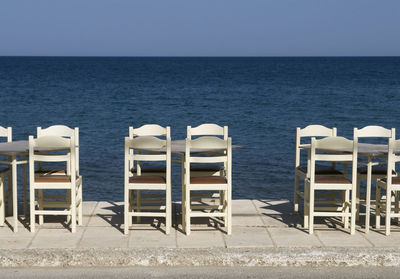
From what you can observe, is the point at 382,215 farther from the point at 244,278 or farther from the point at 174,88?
the point at 174,88

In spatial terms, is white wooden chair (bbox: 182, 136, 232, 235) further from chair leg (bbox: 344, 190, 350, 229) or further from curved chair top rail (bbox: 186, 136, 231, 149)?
chair leg (bbox: 344, 190, 350, 229)

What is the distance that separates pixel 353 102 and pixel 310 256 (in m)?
31.3

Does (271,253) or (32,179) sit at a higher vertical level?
(32,179)

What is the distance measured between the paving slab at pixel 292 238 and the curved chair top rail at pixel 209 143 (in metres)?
1.15

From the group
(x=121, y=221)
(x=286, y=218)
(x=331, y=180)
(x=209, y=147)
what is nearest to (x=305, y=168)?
(x=286, y=218)

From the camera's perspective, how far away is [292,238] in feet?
22.7

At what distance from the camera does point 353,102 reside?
36.5 metres

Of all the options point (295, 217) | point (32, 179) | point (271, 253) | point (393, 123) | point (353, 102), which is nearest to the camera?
point (271, 253)

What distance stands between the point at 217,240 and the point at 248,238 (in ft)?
1.14

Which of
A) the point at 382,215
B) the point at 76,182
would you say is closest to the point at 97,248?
the point at 76,182

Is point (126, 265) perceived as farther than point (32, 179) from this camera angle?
No

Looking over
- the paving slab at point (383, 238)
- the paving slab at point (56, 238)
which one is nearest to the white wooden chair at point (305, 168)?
the paving slab at point (383, 238)

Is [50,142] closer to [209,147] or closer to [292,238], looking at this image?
[209,147]

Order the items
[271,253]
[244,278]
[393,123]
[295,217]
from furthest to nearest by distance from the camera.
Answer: [393,123] < [295,217] < [271,253] < [244,278]
